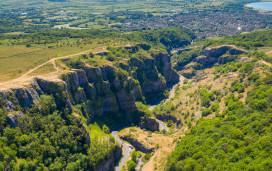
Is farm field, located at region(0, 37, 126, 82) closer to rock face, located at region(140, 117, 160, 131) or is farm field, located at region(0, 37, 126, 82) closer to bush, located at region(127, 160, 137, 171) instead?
bush, located at region(127, 160, 137, 171)

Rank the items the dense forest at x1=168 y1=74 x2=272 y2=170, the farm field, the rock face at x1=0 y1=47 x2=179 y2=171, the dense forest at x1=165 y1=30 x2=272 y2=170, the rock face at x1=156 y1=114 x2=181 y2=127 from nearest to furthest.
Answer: the dense forest at x1=168 y1=74 x2=272 y2=170, the dense forest at x1=165 y1=30 x2=272 y2=170, the rock face at x1=0 y1=47 x2=179 y2=171, the farm field, the rock face at x1=156 y1=114 x2=181 y2=127

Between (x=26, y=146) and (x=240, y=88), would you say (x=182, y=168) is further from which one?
(x=240, y=88)

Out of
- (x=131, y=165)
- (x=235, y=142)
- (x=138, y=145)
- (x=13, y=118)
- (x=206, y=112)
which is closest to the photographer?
(x=13, y=118)

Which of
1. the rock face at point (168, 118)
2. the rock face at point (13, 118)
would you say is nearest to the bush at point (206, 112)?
the rock face at point (168, 118)

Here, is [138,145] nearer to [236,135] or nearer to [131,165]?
[131,165]

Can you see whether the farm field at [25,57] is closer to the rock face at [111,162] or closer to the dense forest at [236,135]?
the rock face at [111,162]

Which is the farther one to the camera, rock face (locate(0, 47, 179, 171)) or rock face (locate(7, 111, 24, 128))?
rock face (locate(0, 47, 179, 171))

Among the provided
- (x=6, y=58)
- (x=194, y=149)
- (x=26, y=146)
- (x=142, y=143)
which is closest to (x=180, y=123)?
(x=142, y=143)

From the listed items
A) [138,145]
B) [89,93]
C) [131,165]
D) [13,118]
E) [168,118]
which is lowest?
[168,118]

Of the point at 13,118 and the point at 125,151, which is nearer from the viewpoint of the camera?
the point at 13,118

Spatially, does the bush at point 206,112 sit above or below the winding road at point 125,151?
above

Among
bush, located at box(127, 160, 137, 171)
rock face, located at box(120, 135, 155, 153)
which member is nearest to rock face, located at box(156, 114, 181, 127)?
rock face, located at box(120, 135, 155, 153)

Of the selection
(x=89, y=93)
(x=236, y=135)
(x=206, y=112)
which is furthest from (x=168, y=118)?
(x=236, y=135)
